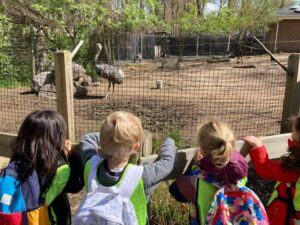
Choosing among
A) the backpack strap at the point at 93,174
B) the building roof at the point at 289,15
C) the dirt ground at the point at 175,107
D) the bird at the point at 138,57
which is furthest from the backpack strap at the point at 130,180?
the building roof at the point at 289,15

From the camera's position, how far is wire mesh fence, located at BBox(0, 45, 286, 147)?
6859mm

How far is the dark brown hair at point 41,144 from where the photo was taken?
1883 millimetres

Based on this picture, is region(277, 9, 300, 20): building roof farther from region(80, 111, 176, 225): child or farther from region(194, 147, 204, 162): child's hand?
region(80, 111, 176, 225): child

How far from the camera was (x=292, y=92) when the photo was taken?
3.35 metres

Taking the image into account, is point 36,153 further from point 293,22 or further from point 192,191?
point 293,22

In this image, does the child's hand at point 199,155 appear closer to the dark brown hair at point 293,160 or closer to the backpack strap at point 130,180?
the backpack strap at point 130,180

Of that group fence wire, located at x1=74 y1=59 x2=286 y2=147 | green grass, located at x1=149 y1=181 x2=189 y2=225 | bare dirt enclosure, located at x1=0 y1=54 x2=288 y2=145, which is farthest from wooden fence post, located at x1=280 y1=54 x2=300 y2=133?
bare dirt enclosure, located at x1=0 y1=54 x2=288 y2=145

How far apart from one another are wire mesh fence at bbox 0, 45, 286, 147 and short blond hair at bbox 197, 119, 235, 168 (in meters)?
2.84

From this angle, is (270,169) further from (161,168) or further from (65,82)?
(65,82)

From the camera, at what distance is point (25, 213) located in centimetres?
184

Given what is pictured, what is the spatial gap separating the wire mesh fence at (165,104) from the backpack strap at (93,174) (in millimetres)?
2829

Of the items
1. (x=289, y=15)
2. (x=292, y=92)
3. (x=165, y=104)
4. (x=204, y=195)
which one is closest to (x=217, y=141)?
(x=204, y=195)

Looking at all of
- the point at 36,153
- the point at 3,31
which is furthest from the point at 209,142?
the point at 3,31

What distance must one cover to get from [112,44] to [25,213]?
50.0 ft
